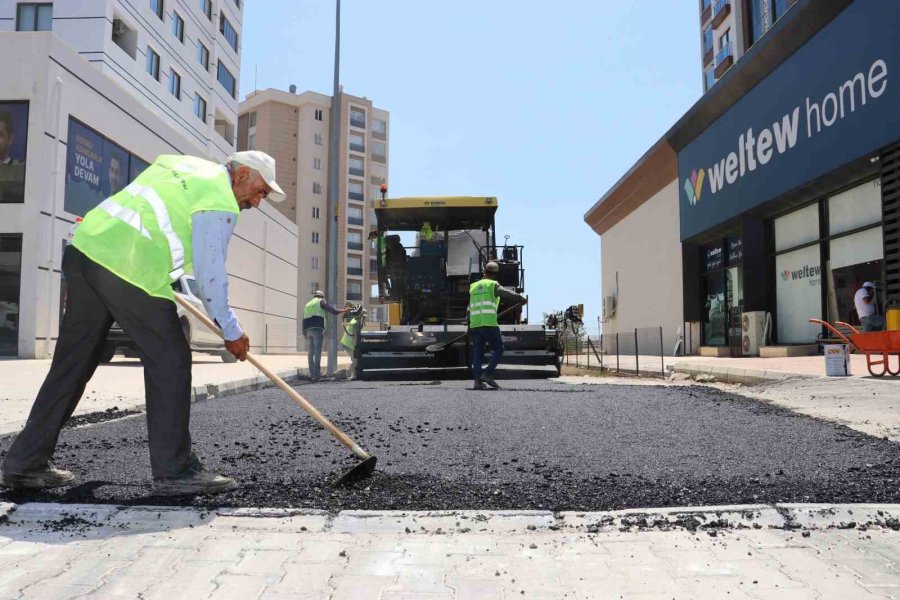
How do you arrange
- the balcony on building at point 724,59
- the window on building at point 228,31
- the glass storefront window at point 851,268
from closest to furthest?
the glass storefront window at point 851,268, the balcony on building at point 724,59, the window on building at point 228,31

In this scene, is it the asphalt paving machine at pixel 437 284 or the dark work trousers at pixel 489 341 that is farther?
the asphalt paving machine at pixel 437 284

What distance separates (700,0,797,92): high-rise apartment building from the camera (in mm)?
28609

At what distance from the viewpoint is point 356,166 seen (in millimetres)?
63000

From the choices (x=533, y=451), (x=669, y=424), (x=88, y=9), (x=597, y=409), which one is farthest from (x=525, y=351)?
(x=88, y=9)

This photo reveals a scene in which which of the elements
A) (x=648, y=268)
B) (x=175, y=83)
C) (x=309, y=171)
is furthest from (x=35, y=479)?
(x=309, y=171)

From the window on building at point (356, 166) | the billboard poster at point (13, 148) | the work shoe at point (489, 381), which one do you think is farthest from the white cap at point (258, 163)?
the window on building at point (356, 166)

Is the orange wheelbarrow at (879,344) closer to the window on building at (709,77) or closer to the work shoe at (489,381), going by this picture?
the work shoe at (489,381)

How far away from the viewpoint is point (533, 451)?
427cm

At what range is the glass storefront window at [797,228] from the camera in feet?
47.5

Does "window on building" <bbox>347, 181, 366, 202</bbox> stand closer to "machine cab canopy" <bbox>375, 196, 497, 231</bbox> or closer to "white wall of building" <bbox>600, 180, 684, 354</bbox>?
"white wall of building" <bbox>600, 180, 684, 354</bbox>

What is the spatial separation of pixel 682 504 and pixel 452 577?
1.22 m

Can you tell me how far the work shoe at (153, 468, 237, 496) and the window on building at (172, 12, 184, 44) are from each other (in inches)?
1101

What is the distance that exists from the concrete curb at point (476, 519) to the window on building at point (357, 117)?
2481 inches

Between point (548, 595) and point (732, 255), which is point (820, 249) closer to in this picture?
point (732, 255)
